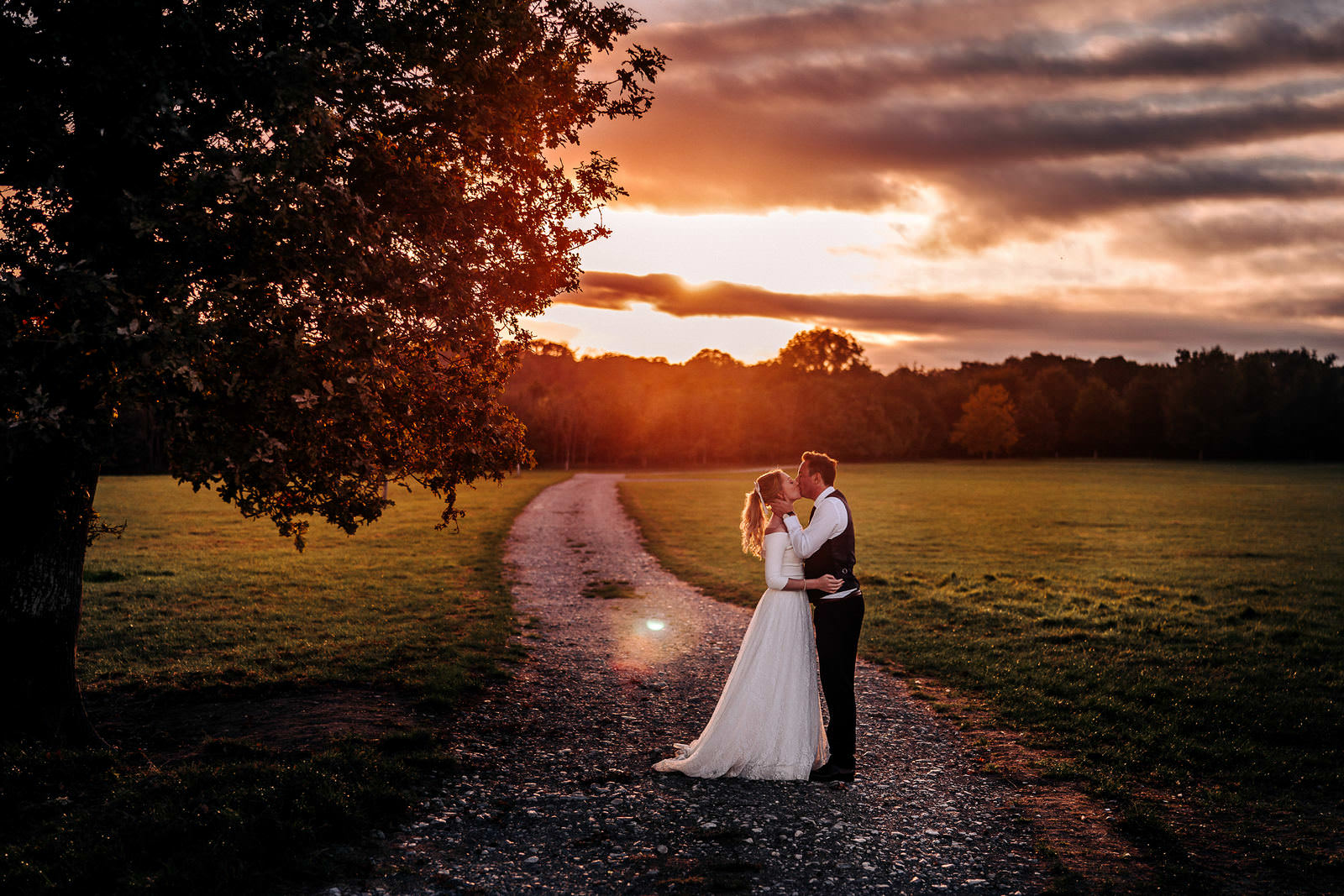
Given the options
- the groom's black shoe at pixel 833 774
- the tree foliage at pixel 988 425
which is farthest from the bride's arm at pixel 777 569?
the tree foliage at pixel 988 425

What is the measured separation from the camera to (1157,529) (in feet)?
107

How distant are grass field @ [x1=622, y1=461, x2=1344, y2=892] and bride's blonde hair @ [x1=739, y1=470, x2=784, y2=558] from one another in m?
3.96

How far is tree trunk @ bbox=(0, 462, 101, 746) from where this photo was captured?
745 centimetres

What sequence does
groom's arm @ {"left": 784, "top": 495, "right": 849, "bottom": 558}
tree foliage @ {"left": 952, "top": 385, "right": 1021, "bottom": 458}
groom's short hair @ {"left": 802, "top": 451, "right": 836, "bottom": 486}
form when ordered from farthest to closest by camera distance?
1. tree foliage @ {"left": 952, "top": 385, "right": 1021, "bottom": 458}
2. groom's short hair @ {"left": 802, "top": 451, "right": 836, "bottom": 486}
3. groom's arm @ {"left": 784, "top": 495, "right": 849, "bottom": 558}

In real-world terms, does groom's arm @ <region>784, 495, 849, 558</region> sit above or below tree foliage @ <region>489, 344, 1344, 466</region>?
below

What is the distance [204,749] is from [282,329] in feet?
15.1

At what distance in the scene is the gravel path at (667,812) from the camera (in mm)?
5641

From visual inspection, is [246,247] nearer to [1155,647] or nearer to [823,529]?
[823,529]

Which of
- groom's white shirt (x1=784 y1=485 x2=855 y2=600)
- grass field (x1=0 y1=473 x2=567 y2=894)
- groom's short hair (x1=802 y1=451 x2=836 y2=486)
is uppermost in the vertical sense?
groom's short hair (x1=802 y1=451 x2=836 y2=486)

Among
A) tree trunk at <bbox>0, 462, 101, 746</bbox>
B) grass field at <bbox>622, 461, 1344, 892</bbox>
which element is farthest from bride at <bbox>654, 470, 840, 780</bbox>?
tree trunk at <bbox>0, 462, 101, 746</bbox>

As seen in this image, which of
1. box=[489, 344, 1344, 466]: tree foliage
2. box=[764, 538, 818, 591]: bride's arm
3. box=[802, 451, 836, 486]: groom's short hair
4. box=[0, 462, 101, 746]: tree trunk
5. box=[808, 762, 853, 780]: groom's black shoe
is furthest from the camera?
box=[489, 344, 1344, 466]: tree foliage

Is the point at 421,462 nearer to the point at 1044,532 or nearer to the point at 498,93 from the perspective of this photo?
the point at 498,93

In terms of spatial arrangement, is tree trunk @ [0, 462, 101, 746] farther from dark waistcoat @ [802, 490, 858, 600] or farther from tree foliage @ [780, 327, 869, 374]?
tree foliage @ [780, 327, 869, 374]

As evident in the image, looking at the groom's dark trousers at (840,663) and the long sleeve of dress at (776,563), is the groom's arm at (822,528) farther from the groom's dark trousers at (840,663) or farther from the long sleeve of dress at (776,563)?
the groom's dark trousers at (840,663)
